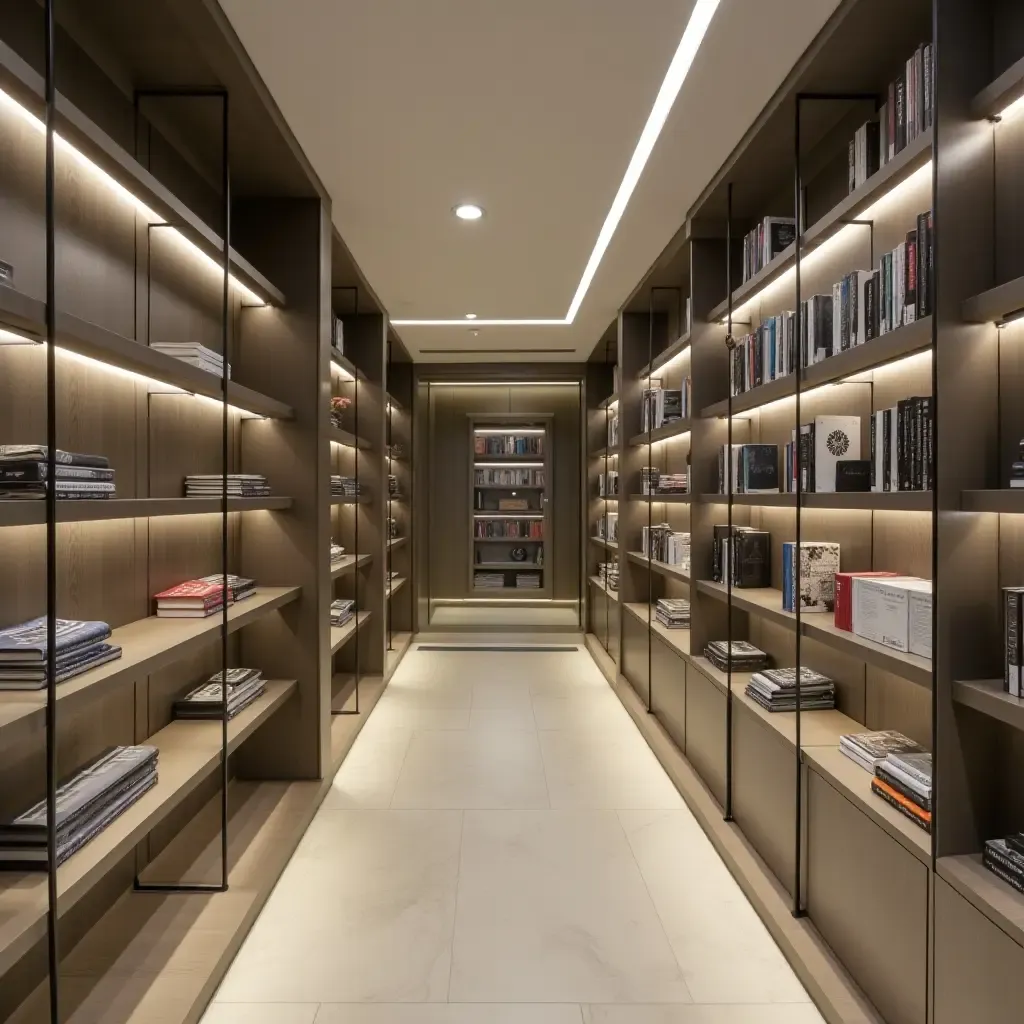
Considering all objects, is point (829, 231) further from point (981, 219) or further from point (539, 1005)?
point (539, 1005)

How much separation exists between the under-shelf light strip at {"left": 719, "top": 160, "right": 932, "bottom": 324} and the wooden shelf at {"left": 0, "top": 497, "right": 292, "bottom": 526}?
2.31 m

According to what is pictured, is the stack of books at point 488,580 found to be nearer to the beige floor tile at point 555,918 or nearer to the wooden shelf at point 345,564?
the wooden shelf at point 345,564

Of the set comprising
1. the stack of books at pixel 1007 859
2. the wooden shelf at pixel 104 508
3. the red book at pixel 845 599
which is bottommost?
the stack of books at pixel 1007 859

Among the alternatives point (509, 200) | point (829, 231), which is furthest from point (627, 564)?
point (829, 231)

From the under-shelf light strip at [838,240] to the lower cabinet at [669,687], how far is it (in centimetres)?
188

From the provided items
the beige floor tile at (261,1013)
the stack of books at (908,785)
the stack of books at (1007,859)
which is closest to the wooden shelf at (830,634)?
the stack of books at (908,785)

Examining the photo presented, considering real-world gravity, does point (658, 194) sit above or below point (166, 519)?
above

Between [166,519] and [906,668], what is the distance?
8.37ft

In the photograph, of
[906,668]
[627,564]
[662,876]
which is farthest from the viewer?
[627,564]

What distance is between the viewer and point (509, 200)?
355 centimetres

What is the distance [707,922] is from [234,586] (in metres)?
2.17

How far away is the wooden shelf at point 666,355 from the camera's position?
13.6 feet

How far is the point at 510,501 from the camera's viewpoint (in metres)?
8.87

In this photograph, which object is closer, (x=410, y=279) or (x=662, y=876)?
(x=662, y=876)
